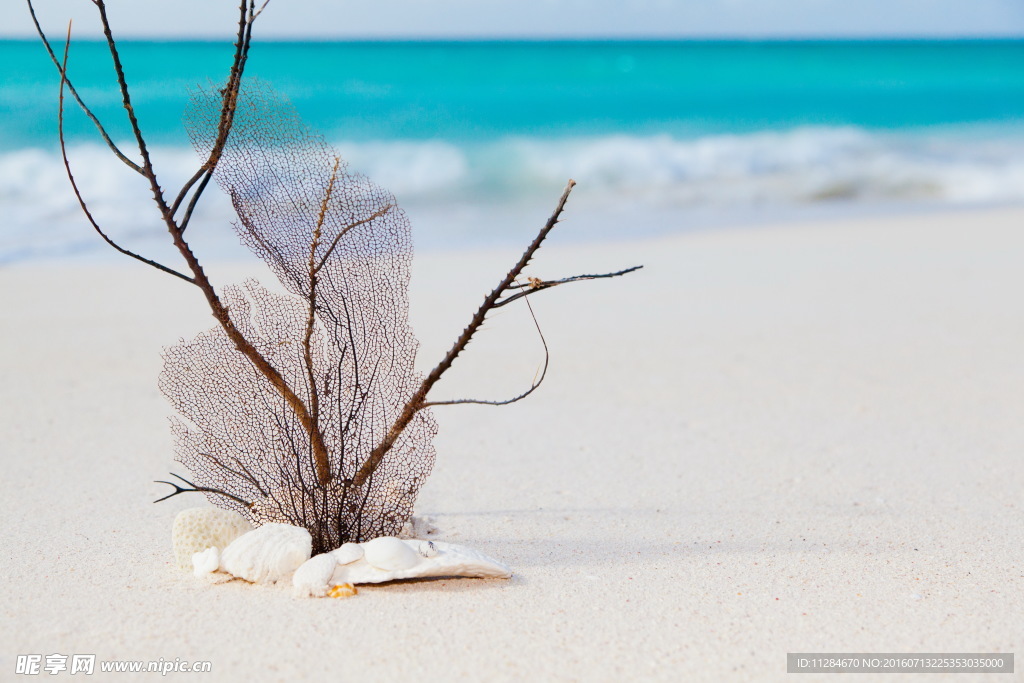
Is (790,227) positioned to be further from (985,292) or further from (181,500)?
(181,500)

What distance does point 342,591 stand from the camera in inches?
99.7

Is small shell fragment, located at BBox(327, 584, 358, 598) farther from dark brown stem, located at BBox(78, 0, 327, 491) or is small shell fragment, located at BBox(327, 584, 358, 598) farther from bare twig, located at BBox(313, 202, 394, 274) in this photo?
bare twig, located at BBox(313, 202, 394, 274)

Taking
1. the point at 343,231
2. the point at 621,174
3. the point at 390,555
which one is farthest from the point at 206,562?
the point at 621,174

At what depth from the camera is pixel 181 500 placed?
359cm

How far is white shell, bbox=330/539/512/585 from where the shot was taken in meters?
2.55

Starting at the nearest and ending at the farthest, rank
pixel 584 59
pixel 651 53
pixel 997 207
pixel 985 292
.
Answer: pixel 985 292 → pixel 997 207 → pixel 584 59 → pixel 651 53

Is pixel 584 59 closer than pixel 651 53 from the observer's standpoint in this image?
Yes

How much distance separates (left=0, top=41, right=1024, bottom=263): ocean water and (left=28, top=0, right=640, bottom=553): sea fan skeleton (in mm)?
7075

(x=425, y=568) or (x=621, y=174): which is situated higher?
(x=621, y=174)

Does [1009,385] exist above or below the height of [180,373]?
above

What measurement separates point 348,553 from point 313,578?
0.12 meters

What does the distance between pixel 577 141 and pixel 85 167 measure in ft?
31.0

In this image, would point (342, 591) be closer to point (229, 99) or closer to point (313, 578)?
point (313, 578)

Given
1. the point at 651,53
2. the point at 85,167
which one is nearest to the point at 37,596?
the point at 85,167
